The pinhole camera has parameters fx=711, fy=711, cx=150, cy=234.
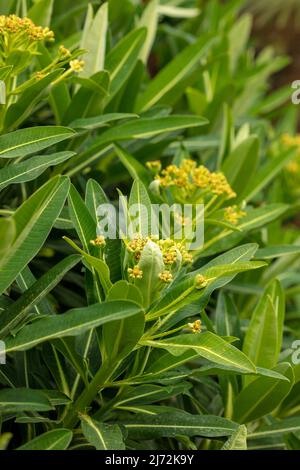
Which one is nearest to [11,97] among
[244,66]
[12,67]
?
[12,67]

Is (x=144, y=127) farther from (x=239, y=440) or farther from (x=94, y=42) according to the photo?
(x=239, y=440)

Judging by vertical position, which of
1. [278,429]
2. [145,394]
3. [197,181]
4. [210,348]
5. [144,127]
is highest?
[144,127]

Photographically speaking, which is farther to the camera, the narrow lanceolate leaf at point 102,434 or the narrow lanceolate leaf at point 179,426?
the narrow lanceolate leaf at point 179,426

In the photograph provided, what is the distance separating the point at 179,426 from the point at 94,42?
808mm

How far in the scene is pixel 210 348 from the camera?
3.47 feet

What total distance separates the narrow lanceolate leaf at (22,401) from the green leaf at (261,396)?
1.35ft

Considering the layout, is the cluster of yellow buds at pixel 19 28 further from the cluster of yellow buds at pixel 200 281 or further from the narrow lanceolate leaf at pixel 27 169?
the cluster of yellow buds at pixel 200 281

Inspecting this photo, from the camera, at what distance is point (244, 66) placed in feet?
7.22

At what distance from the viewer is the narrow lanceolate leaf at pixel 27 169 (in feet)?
3.77

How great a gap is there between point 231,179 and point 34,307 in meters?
0.67

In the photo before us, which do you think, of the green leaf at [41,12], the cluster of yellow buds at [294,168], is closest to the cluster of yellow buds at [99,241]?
the green leaf at [41,12]

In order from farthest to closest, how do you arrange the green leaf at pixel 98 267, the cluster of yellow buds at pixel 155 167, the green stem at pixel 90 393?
the cluster of yellow buds at pixel 155 167
the green stem at pixel 90 393
the green leaf at pixel 98 267

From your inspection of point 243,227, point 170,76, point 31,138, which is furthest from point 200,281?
point 170,76

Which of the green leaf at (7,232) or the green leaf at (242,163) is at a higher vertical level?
the green leaf at (242,163)
